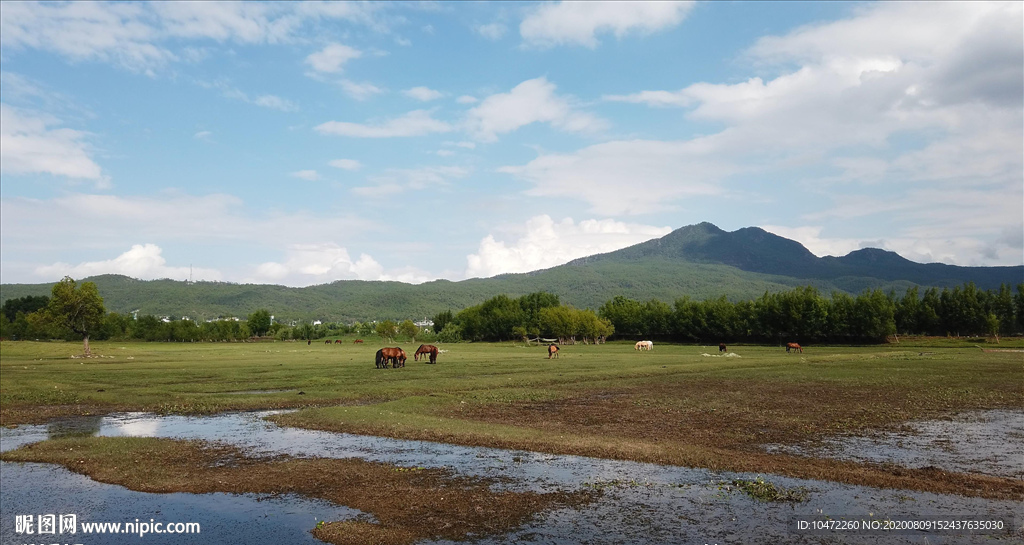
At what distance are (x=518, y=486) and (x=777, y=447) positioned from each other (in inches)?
342

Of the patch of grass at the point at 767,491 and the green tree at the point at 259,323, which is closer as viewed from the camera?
the patch of grass at the point at 767,491

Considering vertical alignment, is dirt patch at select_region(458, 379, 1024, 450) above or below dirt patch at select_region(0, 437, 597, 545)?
below

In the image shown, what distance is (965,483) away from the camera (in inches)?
521

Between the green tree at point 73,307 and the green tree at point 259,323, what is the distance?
4375 inches

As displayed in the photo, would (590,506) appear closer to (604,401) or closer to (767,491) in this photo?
(767,491)

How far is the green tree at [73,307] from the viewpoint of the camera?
6612 centimetres

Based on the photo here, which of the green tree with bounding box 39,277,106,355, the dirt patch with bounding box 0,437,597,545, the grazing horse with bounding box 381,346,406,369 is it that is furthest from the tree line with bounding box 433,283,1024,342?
the dirt patch with bounding box 0,437,597,545

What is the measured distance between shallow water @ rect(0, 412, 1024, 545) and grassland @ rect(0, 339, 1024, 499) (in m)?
1.21

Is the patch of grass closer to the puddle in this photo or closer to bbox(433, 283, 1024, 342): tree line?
the puddle

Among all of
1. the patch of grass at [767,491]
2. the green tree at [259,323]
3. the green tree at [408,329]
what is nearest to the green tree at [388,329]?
the green tree at [408,329]

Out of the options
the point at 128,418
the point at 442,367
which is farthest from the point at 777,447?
the point at 442,367

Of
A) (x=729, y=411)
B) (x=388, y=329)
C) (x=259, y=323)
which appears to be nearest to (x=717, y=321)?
(x=388, y=329)

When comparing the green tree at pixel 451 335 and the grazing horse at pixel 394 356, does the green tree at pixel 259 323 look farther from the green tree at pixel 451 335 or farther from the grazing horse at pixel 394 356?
the grazing horse at pixel 394 356

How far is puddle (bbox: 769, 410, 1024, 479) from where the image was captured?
15.3m
